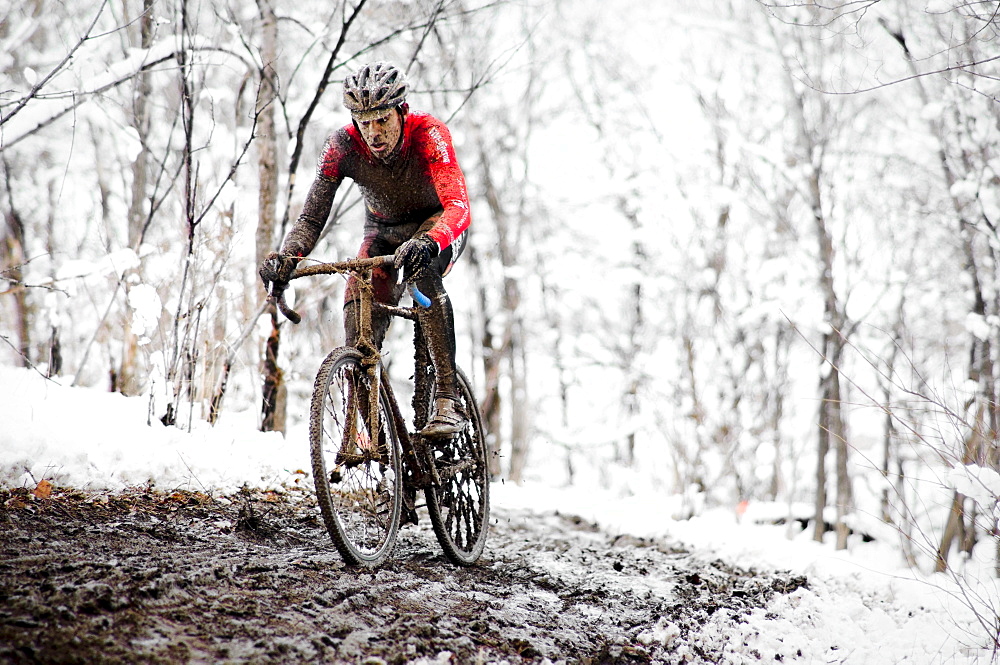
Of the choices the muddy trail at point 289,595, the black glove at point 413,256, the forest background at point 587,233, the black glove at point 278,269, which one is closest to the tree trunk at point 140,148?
the forest background at point 587,233

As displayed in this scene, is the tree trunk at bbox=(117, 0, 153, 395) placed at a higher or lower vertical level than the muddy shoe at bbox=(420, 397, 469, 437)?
higher

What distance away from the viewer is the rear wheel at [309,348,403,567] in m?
2.70

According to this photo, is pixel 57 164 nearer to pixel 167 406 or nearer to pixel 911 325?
pixel 167 406

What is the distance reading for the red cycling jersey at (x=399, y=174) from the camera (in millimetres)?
3332

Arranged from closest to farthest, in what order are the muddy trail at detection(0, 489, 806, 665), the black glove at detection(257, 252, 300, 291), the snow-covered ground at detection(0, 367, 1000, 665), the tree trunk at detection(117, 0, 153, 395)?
the muddy trail at detection(0, 489, 806, 665) < the black glove at detection(257, 252, 300, 291) < the snow-covered ground at detection(0, 367, 1000, 665) < the tree trunk at detection(117, 0, 153, 395)

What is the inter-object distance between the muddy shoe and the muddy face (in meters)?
1.28

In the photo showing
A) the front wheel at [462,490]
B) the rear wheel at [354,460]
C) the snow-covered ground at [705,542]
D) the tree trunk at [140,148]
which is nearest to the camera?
the rear wheel at [354,460]

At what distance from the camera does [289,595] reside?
242cm

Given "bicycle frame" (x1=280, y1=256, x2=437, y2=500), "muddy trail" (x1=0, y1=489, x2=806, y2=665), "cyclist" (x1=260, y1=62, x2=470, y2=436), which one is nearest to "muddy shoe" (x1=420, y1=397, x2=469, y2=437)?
"cyclist" (x1=260, y1=62, x2=470, y2=436)

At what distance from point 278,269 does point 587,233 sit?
40.3ft

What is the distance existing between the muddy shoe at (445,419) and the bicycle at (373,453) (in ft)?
0.27

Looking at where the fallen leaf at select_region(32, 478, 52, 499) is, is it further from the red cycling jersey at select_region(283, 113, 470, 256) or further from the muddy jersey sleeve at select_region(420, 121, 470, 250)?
the muddy jersey sleeve at select_region(420, 121, 470, 250)

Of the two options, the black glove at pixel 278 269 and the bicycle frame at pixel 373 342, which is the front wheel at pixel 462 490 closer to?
the bicycle frame at pixel 373 342

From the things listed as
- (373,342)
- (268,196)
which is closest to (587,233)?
(268,196)
